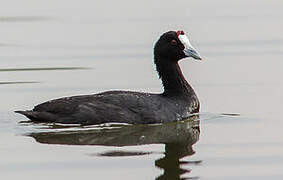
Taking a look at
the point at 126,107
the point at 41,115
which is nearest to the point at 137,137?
the point at 126,107

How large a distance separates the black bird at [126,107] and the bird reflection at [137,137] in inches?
5.8

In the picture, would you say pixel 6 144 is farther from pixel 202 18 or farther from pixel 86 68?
pixel 202 18

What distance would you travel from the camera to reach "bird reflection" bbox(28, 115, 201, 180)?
1299 cm

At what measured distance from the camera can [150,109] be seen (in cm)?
1434

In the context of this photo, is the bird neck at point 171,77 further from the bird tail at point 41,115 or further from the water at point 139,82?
the bird tail at point 41,115

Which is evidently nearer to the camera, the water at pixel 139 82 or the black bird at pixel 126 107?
the water at pixel 139 82

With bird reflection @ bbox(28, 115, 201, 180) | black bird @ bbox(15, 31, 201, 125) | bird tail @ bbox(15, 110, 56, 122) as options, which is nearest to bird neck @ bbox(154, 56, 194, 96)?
black bird @ bbox(15, 31, 201, 125)

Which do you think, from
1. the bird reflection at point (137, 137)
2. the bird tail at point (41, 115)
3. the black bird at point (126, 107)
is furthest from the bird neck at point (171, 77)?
the bird tail at point (41, 115)

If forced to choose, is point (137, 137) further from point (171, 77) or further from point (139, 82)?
point (139, 82)

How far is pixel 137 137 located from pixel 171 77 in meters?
1.86

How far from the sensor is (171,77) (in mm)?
15336

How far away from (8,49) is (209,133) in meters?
7.14

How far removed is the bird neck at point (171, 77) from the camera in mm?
15281

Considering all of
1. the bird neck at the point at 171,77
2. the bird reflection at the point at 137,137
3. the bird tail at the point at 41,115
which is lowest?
the bird reflection at the point at 137,137
